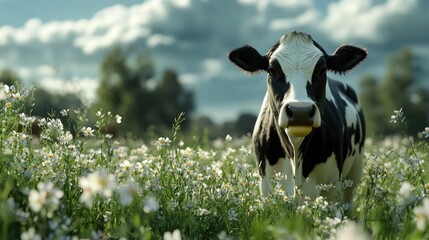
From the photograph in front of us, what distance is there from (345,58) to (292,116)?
6.21 feet

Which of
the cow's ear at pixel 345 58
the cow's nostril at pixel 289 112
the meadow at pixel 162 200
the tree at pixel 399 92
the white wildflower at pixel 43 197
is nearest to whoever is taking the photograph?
the white wildflower at pixel 43 197

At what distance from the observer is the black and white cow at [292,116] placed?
6.50 meters

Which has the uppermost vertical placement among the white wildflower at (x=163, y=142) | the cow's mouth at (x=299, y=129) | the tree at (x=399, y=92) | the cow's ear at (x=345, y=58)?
the tree at (x=399, y=92)

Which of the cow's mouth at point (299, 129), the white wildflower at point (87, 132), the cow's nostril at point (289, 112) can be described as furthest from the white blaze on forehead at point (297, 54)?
the white wildflower at point (87, 132)

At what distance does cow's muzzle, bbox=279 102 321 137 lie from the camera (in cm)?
589

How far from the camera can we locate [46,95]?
83.2 metres

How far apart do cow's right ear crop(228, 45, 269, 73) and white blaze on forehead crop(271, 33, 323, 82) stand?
0.86ft

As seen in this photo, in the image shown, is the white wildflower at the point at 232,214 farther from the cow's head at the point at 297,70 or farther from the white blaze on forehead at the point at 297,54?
the white blaze on forehead at the point at 297,54

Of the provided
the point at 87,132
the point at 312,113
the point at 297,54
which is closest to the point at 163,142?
the point at 87,132

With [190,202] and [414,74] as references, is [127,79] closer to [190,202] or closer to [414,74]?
[414,74]

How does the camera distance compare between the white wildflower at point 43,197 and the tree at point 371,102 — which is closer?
the white wildflower at point 43,197

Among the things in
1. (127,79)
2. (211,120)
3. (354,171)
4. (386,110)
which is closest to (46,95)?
(127,79)

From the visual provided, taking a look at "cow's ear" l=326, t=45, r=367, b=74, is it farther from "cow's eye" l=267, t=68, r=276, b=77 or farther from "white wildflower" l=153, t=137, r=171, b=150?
"white wildflower" l=153, t=137, r=171, b=150

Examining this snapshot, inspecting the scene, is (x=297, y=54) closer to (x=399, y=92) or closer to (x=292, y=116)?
(x=292, y=116)
